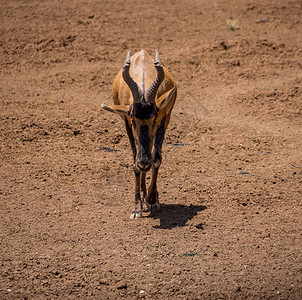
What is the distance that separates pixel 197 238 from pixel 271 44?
11524 mm

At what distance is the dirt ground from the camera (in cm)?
623

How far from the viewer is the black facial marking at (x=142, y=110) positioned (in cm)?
684

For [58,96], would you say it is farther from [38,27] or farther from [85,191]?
[85,191]

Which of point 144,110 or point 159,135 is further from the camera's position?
point 159,135

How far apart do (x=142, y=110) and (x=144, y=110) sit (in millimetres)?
31

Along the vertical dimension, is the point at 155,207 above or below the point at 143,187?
below

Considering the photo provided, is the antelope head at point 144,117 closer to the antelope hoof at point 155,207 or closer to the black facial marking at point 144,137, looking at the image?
the black facial marking at point 144,137

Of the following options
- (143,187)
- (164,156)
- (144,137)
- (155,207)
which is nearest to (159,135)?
(144,137)

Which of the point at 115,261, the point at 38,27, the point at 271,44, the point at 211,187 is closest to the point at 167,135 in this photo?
the point at 211,187

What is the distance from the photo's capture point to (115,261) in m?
6.46

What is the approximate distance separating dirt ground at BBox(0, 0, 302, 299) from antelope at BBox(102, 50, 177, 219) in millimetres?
402

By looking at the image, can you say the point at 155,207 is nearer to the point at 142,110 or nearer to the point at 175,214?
the point at 175,214

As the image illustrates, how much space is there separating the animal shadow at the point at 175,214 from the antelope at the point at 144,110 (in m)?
0.19

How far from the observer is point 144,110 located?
6836mm
